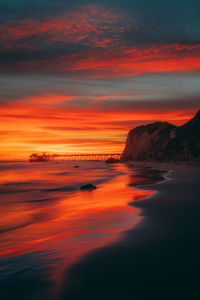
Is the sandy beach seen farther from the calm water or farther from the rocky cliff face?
the rocky cliff face

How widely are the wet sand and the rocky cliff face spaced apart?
65055 millimetres

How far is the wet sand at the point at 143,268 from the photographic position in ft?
14.2

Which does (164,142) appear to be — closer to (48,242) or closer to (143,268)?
(48,242)

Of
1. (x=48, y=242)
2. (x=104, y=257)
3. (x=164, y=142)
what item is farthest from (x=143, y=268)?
(x=164, y=142)

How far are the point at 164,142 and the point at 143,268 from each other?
91.9 meters

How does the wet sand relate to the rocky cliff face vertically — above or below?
below

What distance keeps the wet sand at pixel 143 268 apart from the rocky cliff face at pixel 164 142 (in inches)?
2561

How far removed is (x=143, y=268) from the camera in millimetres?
5199

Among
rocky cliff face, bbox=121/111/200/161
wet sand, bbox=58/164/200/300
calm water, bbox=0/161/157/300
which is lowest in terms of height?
calm water, bbox=0/161/157/300

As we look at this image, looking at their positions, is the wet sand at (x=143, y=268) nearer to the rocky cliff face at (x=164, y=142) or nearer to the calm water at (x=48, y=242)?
the calm water at (x=48, y=242)

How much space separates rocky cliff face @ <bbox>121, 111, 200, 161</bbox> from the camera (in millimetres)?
74375

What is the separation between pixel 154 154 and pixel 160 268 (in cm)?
9168

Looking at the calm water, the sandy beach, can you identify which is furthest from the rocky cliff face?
the sandy beach

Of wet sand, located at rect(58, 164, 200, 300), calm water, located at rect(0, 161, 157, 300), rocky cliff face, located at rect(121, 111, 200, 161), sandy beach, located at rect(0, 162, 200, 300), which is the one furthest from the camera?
rocky cliff face, located at rect(121, 111, 200, 161)
